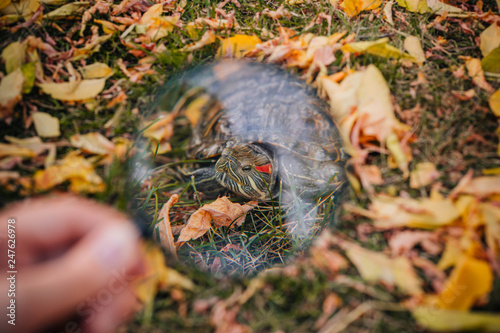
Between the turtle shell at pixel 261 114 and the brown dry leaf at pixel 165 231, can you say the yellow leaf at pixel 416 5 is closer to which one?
the turtle shell at pixel 261 114

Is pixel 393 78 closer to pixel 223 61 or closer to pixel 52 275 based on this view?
pixel 223 61

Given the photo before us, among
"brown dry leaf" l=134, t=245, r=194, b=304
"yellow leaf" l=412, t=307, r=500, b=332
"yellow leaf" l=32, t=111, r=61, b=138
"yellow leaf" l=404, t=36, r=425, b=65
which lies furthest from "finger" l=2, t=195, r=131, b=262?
"yellow leaf" l=404, t=36, r=425, b=65

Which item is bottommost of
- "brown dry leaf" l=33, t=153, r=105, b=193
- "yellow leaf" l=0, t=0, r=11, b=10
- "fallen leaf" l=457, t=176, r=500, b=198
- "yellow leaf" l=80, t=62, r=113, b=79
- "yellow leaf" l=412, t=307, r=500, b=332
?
"yellow leaf" l=412, t=307, r=500, b=332

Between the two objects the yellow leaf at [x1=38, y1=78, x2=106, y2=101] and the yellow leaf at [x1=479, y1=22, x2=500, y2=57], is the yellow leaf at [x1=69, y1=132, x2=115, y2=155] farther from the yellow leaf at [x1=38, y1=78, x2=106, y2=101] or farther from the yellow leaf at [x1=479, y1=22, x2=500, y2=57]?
the yellow leaf at [x1=479, y1=22, x2=500, y2=57]

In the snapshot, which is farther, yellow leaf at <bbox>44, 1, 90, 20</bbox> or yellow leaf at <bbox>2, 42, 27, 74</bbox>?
yellow leaf at <bbox>44, 1, 90, 20</bbox>

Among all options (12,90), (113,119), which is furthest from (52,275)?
(12,90)

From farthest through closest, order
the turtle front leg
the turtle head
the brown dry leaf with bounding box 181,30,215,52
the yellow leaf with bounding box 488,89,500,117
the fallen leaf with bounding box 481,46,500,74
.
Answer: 1. the turtle front leg
2. the turtle head
3. the brown dry leaf with bounding box 181,30,215,52
4. the fallen leaf with bounding box 481,46,500,74
5. the yellow leaf with bounding box 488,89,500,117
